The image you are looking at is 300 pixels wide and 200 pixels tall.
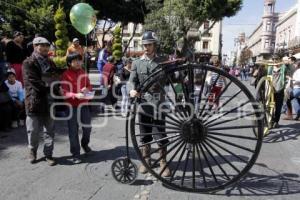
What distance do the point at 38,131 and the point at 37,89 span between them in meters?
0.67

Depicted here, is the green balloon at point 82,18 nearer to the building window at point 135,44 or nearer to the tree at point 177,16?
the tree at point 177,16

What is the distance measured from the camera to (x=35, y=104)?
5406 millimetres

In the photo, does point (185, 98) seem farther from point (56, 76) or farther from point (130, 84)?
point (56, 76)

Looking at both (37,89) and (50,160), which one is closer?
(37,89)

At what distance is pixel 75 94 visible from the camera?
559 centimetres

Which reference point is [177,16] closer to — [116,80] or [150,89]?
[116,80]

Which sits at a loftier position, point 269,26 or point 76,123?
point 269,26

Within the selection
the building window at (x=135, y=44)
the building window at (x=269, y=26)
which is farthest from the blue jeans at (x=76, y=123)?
the building window at (x=269, y=26)

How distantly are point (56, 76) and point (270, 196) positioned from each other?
3.49 meters

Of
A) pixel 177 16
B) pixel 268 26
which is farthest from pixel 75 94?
pixel 268 26

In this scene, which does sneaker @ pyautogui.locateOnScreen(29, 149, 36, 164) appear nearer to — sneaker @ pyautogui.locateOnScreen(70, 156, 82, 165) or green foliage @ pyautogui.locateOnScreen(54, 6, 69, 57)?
sneaker @ pyautogui.locateOnScreen(70, 156, 82, 165)

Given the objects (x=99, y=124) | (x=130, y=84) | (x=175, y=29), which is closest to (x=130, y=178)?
(x=130, y=84)

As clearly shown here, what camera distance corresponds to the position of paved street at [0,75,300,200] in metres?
4.46

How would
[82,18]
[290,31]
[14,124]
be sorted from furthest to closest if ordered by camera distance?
[290,31], [82,18], [14,124]
